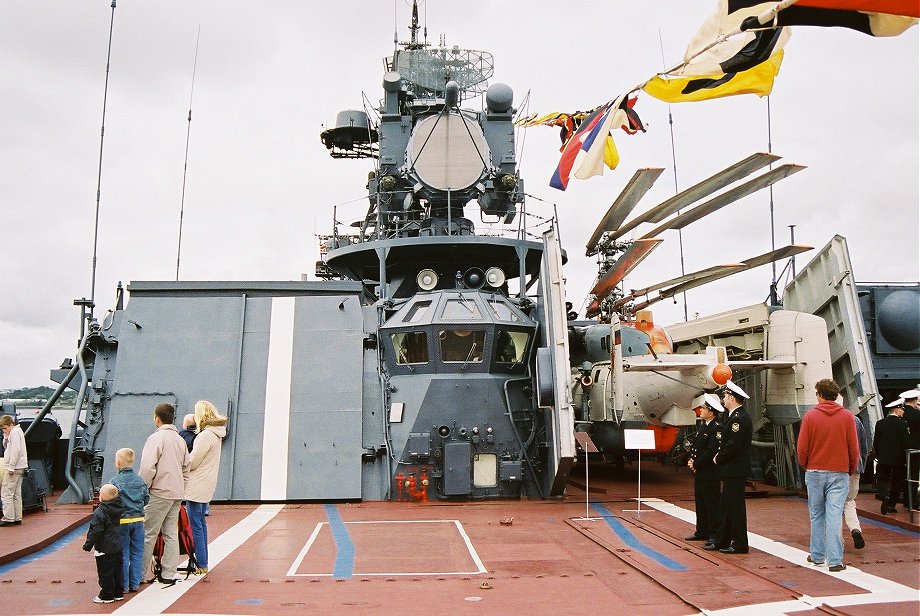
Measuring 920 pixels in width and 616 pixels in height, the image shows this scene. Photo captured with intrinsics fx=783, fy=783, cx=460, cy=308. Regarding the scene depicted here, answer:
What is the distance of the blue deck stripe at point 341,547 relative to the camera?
6.80 meters

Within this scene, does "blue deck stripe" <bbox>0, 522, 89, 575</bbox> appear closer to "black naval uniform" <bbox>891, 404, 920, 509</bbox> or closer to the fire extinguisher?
the fire extinguisher

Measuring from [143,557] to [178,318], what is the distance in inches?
240

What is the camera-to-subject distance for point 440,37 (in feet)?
63.1

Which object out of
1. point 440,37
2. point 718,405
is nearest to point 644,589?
point 718,405

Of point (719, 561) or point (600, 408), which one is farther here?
point (600, 408)

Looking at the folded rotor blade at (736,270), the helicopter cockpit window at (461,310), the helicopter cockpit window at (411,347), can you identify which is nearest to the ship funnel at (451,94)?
the helicopter cockpit window at (461,310)

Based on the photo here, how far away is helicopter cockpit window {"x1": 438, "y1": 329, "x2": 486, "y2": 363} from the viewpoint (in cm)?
1124

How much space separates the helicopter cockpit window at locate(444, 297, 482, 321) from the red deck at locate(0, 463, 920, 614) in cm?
272

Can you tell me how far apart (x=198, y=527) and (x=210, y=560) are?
2.64ft

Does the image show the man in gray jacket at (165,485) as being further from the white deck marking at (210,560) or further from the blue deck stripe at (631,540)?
the blue deck stripe at (631,540)

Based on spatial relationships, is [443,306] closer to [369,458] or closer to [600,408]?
[369,458]

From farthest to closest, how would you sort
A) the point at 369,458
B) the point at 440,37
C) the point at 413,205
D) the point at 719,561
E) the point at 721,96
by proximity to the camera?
1. the point at 440,37
2. the point at 413,205
3. the point at 369,458
4. the point at 721,96
5. the point at 719,561

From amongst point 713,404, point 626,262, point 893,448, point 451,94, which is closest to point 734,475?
point 713,404

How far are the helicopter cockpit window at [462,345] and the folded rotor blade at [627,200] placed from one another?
2763 mm
